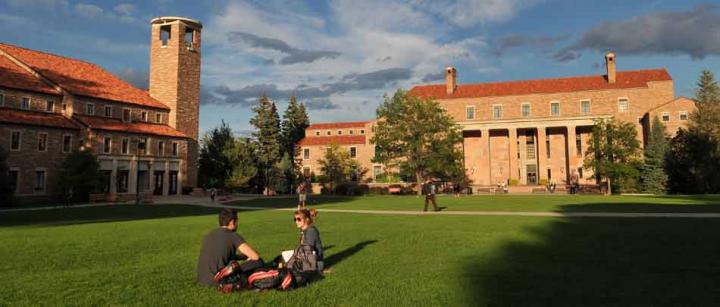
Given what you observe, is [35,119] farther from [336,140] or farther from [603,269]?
[603,269]

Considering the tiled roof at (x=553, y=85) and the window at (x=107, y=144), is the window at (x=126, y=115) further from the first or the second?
the tiled roof at (x=553, y=85)

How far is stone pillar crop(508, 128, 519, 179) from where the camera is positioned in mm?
60469

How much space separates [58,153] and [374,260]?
1595 inches

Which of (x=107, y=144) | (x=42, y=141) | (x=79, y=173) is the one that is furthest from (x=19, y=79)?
(x=79, y=173)

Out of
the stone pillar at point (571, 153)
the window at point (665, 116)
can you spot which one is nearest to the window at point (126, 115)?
the stone pillar at point (571, 153)

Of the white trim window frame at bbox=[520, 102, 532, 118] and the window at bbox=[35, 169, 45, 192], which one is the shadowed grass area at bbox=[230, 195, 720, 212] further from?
the white trim window frame at bbox=[520, 102, 532, 118]

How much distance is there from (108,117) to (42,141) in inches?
319

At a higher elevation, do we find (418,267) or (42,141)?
(42,141)

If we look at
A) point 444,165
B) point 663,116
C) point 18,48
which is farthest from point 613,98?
point 18,48

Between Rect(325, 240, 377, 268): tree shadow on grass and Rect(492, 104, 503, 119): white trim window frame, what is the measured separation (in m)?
54.0

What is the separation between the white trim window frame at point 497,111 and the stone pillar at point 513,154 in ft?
8.26

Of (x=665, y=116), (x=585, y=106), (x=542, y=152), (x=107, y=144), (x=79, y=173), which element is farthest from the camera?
(x=542, y=152)

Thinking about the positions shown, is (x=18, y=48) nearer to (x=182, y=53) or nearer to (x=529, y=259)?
(x=182, y=53)

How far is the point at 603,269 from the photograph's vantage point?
767 centimetres
